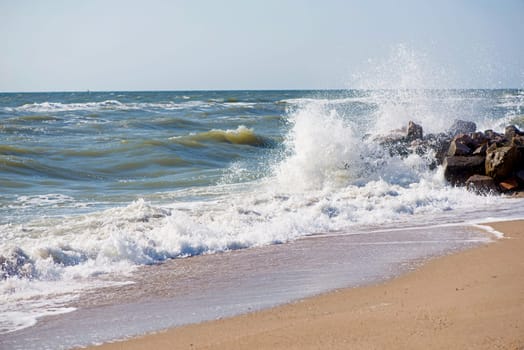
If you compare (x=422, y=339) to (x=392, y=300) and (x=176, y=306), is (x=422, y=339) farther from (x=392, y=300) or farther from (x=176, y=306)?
(x=176, y=306)

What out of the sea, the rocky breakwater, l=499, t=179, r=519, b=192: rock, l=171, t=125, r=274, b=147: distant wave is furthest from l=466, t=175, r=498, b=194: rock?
l=171, t=125, r=274, b=147: distant wave

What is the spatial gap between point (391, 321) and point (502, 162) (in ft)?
25.9

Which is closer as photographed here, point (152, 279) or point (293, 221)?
point (152, 279)

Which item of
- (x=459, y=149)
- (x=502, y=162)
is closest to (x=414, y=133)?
(x=459, y=149)

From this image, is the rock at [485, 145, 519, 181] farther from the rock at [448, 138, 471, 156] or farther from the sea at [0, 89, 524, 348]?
the rock at [448, 138, 471, 156]

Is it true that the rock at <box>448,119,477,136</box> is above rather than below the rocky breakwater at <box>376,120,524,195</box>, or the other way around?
above

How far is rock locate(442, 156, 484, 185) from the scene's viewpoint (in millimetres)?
12266

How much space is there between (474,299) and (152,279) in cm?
298

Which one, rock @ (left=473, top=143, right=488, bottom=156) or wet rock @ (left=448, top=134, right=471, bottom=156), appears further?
wet rock @ (left=448, top=134, right=471, bottom=156)

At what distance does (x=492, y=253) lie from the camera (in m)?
6.96

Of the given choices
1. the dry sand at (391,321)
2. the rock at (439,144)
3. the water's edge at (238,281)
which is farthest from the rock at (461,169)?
the dry sand at (391,321)

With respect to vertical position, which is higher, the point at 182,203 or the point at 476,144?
the point at 476,144

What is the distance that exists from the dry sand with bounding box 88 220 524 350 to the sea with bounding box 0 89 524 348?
369mm

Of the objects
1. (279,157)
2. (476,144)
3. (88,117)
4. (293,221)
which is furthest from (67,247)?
(88,117)
